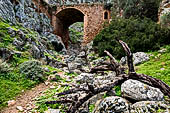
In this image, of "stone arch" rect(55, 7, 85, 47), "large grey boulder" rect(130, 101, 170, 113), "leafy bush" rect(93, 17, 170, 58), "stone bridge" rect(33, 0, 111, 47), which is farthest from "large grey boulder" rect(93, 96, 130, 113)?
"stone arch" rect(55, 7, 85, 47)

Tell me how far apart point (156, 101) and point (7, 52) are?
5489 mm

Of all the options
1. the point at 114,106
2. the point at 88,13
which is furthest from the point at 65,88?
the point at 88,13

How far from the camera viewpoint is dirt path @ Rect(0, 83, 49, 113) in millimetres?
2717

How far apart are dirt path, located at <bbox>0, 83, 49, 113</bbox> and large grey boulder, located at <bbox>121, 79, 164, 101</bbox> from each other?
237 centimetres

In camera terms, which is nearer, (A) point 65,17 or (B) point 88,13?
(B) point 88,13

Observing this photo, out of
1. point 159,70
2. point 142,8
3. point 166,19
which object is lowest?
point 159,70

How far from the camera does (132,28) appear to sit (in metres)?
8.47

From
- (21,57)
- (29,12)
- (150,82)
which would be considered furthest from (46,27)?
(150,82)

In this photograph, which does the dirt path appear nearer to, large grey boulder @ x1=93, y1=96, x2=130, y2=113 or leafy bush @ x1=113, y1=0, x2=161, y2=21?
large grey boulder @ x1=93, y1=96, x2=130, y2=113

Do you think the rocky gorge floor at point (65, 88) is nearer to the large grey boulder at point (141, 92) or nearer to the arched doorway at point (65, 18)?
the large grey boulder at point (141, 92)

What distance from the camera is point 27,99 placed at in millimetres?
3250

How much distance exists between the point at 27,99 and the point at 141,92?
2.97 metres

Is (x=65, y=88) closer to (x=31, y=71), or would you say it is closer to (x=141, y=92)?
(x=31, y=71)

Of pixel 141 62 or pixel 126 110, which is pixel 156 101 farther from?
pixel 141 62
